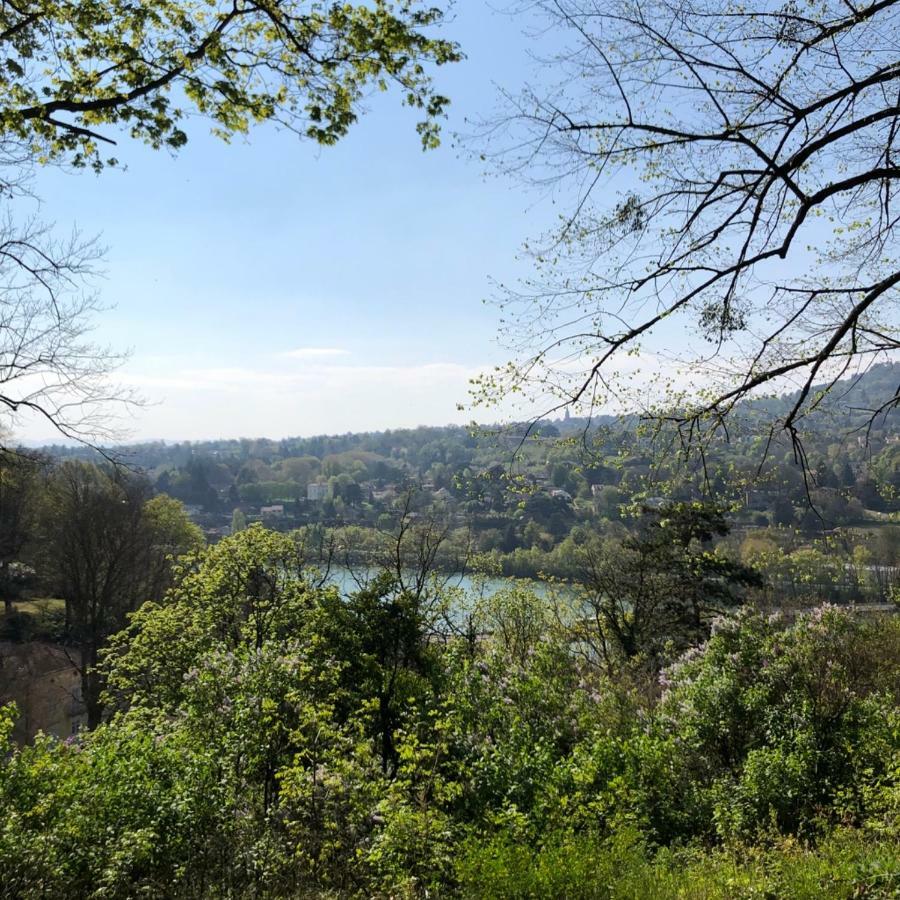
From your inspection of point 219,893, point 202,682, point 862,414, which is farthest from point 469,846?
point 862,414

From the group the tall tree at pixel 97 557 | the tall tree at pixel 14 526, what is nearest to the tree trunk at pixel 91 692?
the tall tree at pixel 97 557

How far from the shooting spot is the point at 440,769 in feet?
22.1

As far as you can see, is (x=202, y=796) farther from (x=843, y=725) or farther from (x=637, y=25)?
(x=843, y=725)

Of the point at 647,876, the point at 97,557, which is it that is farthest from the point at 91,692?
the point at 647,876

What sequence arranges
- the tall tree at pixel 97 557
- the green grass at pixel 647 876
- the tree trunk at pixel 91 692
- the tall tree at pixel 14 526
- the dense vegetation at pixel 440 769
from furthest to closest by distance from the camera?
the tall tree at pixel 14 526, the tall tree at pixel 97 557, the tree trunk at pixel 91 692, the dense vegetation at pixel 440 769, the green grass at pixel 647 876

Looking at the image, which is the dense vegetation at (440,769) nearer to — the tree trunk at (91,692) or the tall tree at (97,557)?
the tree trunk at (91,692)

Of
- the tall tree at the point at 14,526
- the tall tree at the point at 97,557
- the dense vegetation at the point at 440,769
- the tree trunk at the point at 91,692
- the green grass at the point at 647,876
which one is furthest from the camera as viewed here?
the tall tree at the point at 14,526

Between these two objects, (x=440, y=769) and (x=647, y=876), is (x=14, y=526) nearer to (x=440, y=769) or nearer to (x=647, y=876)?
(x=440, y=769)

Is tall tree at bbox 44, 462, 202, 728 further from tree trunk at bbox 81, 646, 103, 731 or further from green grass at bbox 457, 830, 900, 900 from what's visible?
green grass at bbox 457, 830, 900, 900

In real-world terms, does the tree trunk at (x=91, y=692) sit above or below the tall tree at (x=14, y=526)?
below

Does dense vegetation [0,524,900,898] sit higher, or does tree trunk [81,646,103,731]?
dense vegetation [0,524,900,898]

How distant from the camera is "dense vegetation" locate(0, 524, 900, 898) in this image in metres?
4.12

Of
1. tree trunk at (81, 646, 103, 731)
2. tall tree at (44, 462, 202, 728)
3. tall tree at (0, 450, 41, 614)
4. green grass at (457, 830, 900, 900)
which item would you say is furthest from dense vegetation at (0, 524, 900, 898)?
tall tree at (0, 450, 41, 614)

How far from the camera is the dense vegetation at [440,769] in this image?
4.12 m
